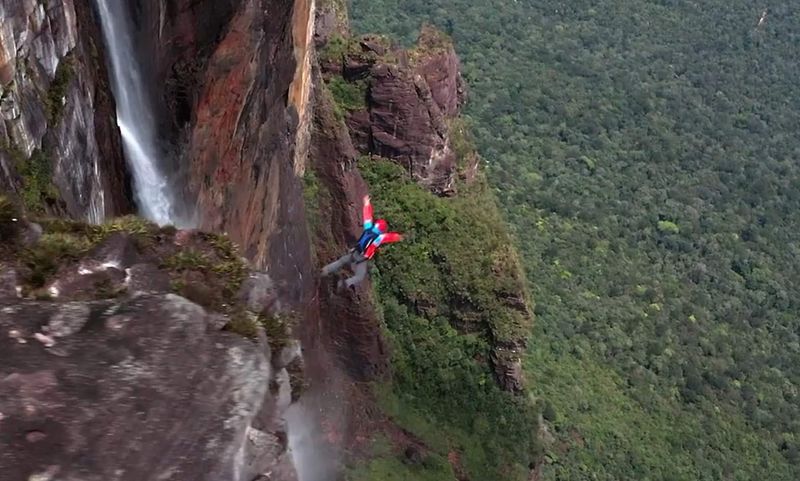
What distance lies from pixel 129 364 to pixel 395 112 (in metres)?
21.2

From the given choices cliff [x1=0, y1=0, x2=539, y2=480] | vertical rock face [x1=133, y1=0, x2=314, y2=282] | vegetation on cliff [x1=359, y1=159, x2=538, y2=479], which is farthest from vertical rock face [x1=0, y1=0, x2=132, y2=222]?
vegetation on cliff [x1=359, y1=159, x2=538, y2=479]

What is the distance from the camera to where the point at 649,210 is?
51844 millimetres

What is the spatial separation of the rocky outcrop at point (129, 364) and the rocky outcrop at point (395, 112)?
19731 millimetres

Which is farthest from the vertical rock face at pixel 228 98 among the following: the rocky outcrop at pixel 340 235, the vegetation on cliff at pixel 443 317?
the vegetation on cliff at pixel 443 317

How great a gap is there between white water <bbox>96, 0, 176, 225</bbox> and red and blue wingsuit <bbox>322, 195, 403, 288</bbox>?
4.83 meters

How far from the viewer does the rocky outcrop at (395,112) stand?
85.7 ft

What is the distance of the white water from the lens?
Answer: 12555mm

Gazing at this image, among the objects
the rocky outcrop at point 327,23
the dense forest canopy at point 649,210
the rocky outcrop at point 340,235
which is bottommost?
the dense forest canopy at point 649,210

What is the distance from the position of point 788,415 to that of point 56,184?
39.0 meters

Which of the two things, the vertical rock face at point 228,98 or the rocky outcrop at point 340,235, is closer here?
the vertical rock face at point 228,98

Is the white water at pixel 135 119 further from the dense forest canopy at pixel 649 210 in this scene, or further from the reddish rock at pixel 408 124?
the dense forest canopy at pixel 649 210

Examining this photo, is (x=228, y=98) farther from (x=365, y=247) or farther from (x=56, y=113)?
(x=365, y=247)

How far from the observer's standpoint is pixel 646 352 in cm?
3838

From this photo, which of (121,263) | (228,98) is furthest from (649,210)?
(121,263)
